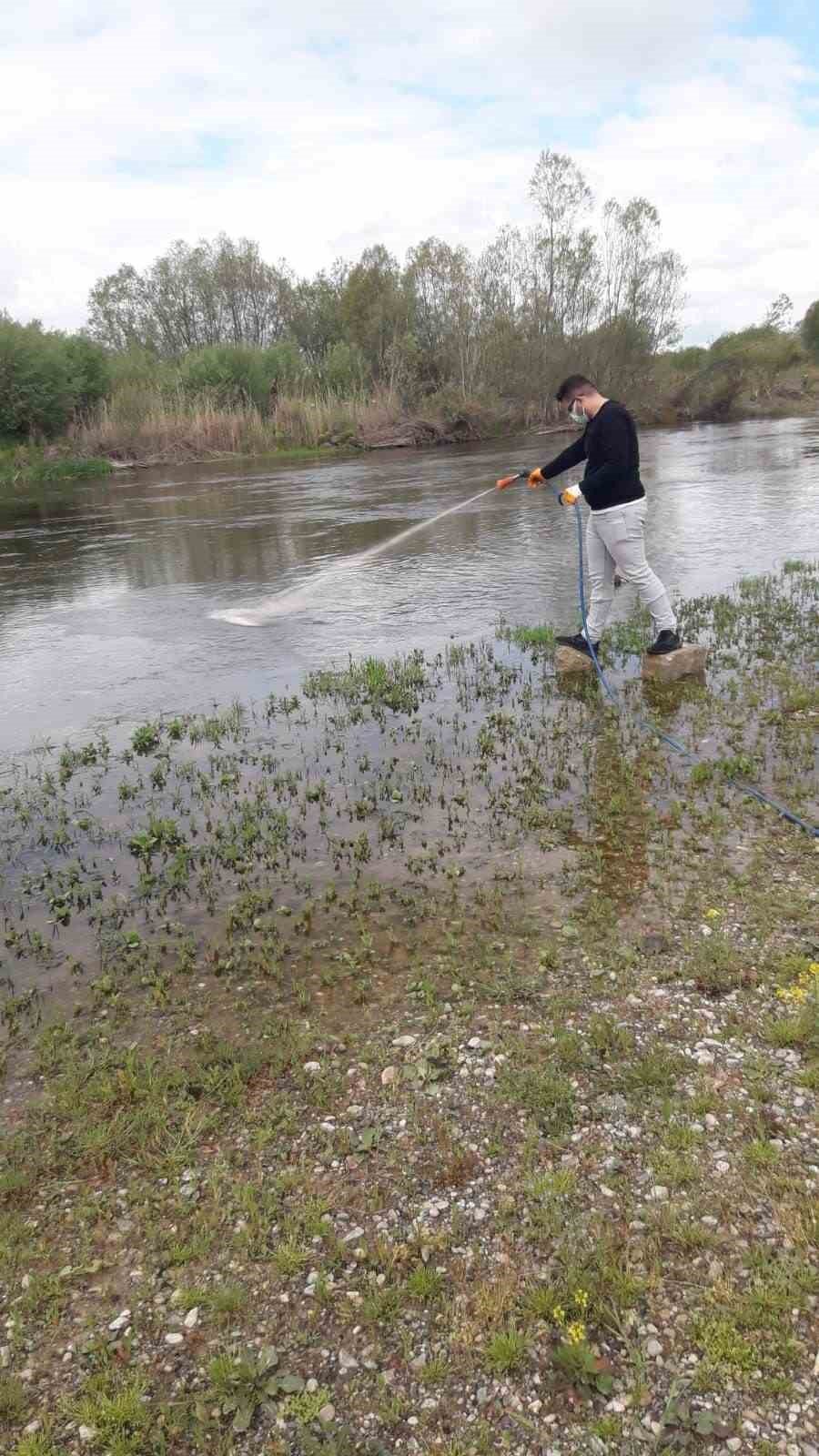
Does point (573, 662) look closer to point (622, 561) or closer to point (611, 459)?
point (622, 561)

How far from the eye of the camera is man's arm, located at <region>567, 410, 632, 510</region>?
26.6 feet

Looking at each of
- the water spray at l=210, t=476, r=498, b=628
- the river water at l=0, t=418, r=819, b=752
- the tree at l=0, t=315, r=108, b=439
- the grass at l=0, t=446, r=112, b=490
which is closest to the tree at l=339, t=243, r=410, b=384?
the tree at l=0, t=315, r=108, b=439

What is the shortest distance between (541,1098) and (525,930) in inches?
51.9

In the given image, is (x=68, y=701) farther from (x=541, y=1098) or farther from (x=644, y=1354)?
(x=644, y=1354)

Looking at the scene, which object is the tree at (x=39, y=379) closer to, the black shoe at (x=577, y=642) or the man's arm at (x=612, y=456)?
the black shoe at (x=577, y=642)

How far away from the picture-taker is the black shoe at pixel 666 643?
28.2 feet

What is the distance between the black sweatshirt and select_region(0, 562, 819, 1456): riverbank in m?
2.55

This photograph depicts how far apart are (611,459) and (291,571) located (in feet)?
25.2

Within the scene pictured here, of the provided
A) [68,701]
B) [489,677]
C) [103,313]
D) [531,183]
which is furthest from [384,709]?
[103,313]

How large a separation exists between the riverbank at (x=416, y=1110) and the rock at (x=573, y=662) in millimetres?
2093

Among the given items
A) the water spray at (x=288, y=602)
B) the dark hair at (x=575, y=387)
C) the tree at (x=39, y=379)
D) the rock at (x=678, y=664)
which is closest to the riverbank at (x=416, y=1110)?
the rock at (x=678, y=664)

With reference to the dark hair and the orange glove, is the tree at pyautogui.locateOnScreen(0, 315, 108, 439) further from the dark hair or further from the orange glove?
the orange glove

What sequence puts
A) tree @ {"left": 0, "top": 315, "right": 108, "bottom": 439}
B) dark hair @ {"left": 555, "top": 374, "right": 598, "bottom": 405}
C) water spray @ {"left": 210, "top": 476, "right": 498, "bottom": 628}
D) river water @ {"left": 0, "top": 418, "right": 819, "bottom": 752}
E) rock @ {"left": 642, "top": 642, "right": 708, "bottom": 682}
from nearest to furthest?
dark hair @ {"left": 555, "top": 374, "right": 598, "bottom": 405} → rock @ {"left": 642, "top": 642, "right": 708, "bottom": 682} → river water @ {"left": 0, "top": 418, "right": 819, "bottom": 752} → water spray @ {"left": 210, "top": 476, "right": 498, "bottom": 628} → tree @ {"left": 0, "top": 315, "right": 108, "bottom": 439}

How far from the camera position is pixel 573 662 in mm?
9023
